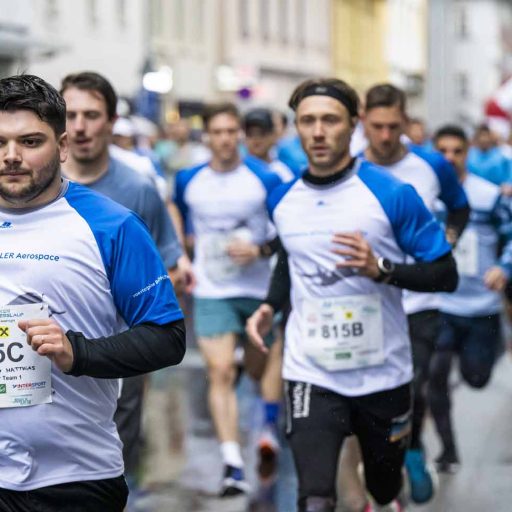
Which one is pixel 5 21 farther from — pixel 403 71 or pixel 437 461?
pixel 403 71

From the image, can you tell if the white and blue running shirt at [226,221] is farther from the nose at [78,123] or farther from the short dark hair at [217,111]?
the nose at [78,123]

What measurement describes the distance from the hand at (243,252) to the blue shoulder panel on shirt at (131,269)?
16.6 feet

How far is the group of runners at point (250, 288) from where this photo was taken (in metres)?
4.39

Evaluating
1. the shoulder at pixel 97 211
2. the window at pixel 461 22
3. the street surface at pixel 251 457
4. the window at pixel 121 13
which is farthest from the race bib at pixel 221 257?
the window at pixel 461 22

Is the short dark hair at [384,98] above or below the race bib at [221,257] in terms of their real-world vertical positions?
above

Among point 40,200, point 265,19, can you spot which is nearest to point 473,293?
point 40,200

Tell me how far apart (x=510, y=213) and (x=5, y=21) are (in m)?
22.6

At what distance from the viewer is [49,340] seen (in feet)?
13.4

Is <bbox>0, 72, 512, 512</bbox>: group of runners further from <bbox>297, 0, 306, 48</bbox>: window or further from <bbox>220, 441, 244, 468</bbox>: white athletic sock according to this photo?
<bbox>297, 0, 306, 48</bbox>: window

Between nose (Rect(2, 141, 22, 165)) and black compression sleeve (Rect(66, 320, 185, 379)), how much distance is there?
1.56ft

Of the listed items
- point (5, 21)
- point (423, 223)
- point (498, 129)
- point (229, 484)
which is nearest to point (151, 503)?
point (229, 484)

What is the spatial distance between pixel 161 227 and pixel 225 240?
280 centimetres

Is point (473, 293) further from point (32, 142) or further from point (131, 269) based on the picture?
point (32, 142)

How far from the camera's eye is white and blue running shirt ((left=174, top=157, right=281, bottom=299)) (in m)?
9.83
